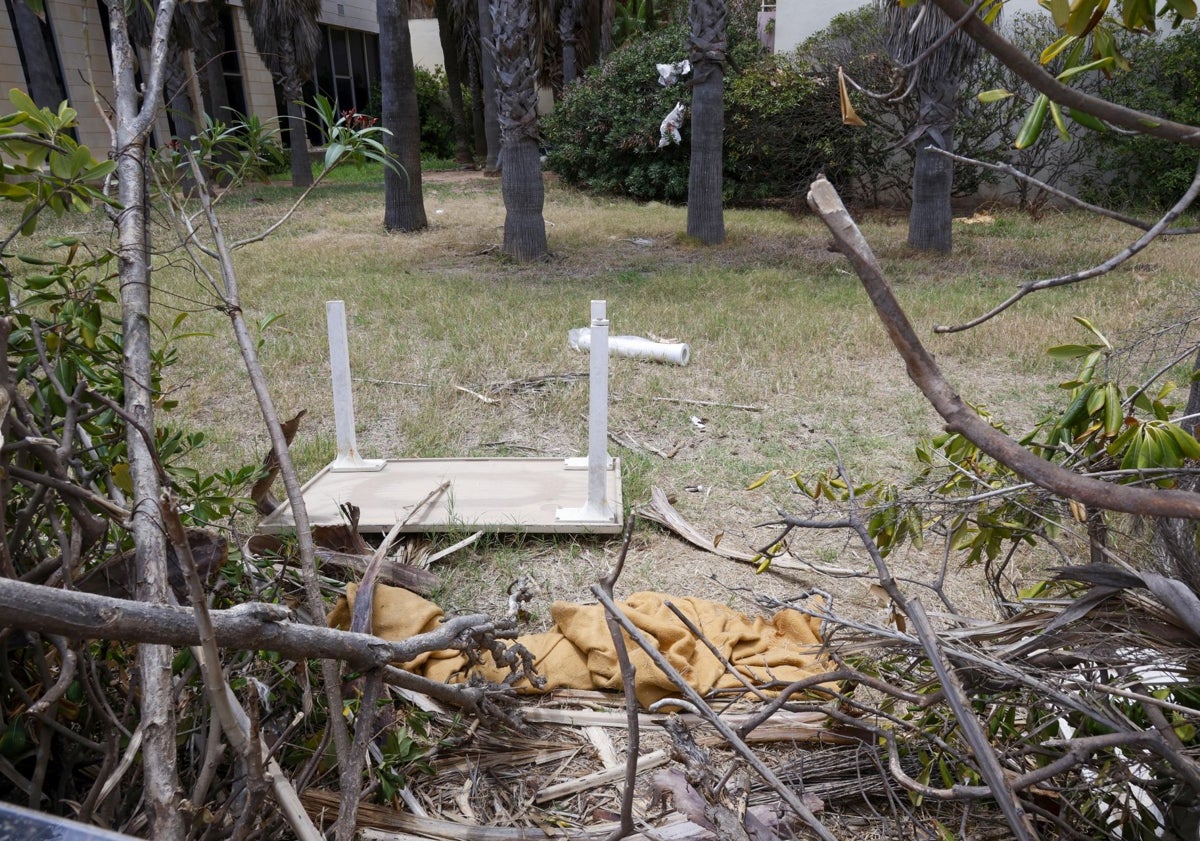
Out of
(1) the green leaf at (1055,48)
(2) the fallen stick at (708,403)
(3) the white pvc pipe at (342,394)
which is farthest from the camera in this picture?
(2) the fallen stick at (708,403)

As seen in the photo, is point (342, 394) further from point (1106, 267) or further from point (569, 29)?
point (569, 29)

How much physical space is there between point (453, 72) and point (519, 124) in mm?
14603

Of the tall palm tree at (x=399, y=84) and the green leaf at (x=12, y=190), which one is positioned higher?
the tall palm tree at (x=399, y=84)

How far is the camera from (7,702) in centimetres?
199

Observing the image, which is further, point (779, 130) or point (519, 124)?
point (779, 130)

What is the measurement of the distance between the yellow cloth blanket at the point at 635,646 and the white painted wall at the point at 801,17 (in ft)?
49.9

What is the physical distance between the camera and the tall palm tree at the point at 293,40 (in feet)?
57.3

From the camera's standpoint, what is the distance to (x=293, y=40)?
59.3 ft

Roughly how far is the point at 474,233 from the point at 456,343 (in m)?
5.86

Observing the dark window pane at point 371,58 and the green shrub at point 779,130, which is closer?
the green shrub at point 779,130

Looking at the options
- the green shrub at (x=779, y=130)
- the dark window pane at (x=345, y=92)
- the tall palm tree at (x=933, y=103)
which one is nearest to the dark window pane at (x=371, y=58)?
the dark window pane at (x=345, y=92)

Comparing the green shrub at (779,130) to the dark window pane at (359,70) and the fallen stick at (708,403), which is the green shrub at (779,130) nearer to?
the fallen stick at (708,403)

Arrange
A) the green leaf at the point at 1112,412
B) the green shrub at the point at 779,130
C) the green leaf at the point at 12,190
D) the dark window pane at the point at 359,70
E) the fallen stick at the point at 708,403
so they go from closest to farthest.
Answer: the green leaf at the point at 1112,412 < the green leaf at the point at 12,190 < the fallen stick at the point at 708,403 < the green shrub at the point at 779,130 < the dark window pane at the point at 359,70

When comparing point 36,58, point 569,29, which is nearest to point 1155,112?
point 569,29
